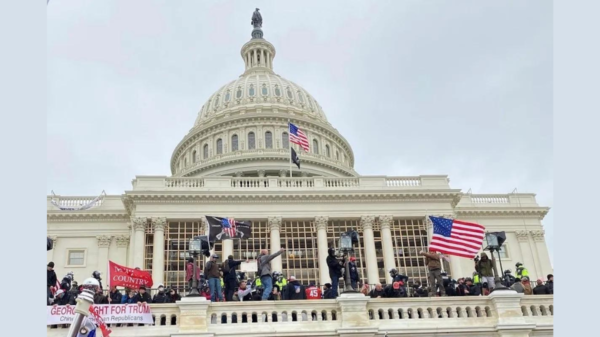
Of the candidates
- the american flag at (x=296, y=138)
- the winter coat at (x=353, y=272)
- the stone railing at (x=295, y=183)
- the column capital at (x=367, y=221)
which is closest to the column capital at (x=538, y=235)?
the stone railing at (x=295, y=183)

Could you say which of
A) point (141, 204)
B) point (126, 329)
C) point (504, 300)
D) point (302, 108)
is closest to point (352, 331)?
point (504, 300)

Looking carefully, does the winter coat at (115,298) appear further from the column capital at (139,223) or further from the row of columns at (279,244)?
the column capital at (139,223)

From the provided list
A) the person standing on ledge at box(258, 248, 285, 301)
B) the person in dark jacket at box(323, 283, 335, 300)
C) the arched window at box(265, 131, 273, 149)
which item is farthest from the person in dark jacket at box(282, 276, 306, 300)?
the arched window at box(265, 131, 273, 149)

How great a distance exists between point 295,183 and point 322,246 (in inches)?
238

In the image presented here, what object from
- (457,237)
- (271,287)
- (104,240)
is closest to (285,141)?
(104,240)

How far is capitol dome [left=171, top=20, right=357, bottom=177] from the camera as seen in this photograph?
215ft

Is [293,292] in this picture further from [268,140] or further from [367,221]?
[268,140]

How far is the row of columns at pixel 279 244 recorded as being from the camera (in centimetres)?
4206

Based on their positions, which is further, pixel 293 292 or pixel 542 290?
pixel 542 290

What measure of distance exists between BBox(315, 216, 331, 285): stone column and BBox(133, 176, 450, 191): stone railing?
9.14 feet

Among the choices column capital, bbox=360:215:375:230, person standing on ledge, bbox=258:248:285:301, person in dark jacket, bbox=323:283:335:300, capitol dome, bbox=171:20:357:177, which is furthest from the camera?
capitol dome, bbox=171:20:357:177

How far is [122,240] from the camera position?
47.1 m

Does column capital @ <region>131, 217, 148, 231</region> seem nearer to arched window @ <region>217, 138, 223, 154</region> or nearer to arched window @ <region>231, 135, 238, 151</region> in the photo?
arched window @ <region>231, 135, 238, 151</region>

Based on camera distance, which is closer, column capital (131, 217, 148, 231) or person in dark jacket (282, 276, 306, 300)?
person in dark jacket (282, 276, 306, 300)
